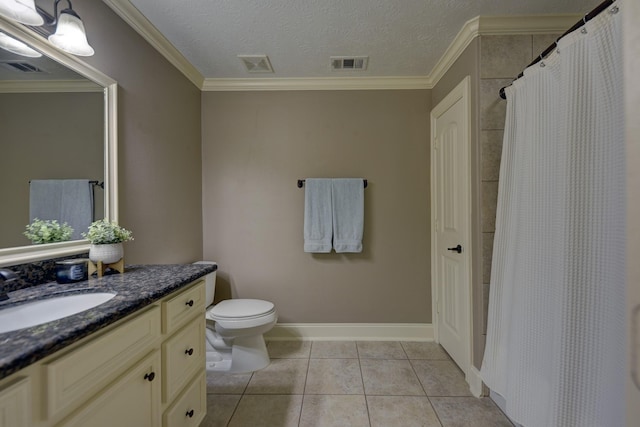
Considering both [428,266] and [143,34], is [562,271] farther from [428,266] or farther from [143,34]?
[143,34]

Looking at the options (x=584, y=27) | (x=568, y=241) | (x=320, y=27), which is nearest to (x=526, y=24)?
(x=584, y=27)

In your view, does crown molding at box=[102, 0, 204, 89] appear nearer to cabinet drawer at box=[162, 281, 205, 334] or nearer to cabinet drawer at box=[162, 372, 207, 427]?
cabinet drawer at box=[162, 281, 205, 334]

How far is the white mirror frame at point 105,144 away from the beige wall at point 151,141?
58 millimetres

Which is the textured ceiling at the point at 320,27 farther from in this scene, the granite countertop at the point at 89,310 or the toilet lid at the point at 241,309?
the toilet lid at the point at 241,309

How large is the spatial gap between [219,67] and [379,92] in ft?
4.39

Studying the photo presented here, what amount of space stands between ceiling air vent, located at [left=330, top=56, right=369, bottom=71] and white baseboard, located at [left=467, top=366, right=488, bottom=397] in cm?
225

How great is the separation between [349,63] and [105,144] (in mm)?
1697

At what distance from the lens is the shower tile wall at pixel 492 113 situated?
1.54 metres

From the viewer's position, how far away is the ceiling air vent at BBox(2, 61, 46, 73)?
0.94 m

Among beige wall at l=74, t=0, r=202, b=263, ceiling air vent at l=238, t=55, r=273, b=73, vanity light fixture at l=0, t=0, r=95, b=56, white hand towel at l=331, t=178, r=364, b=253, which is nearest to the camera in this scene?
vanity light fixture at l=0, t=0, r=95, b=56

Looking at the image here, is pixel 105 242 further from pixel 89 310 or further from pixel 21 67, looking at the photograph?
pixel 21 67

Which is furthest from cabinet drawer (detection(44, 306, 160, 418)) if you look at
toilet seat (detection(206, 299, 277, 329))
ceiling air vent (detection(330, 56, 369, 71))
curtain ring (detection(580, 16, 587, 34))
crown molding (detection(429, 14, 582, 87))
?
crown molding (detection(429, 14, 582, 87))

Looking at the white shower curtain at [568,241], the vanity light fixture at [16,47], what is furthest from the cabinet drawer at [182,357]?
the white shower curtain at [568,241]

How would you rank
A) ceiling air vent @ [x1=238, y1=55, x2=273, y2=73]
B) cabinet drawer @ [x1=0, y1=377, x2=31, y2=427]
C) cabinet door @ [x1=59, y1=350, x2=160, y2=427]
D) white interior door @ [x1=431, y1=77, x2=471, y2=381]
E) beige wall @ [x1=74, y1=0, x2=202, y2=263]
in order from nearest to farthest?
cabinet drawer @ [x1=0, y1=377, x2=31, y2=427]
cabinet door @ [x1=59, y1=350, x2=160, y2=427]
beige wall @ [x1=74, y1=0, x2=202, y2=263]
white interior door @ [x1=431, y1=77, x2=471, y2=381]
ceiling air vent @ [x1=238, y1=55, x2=273, y2=73]
